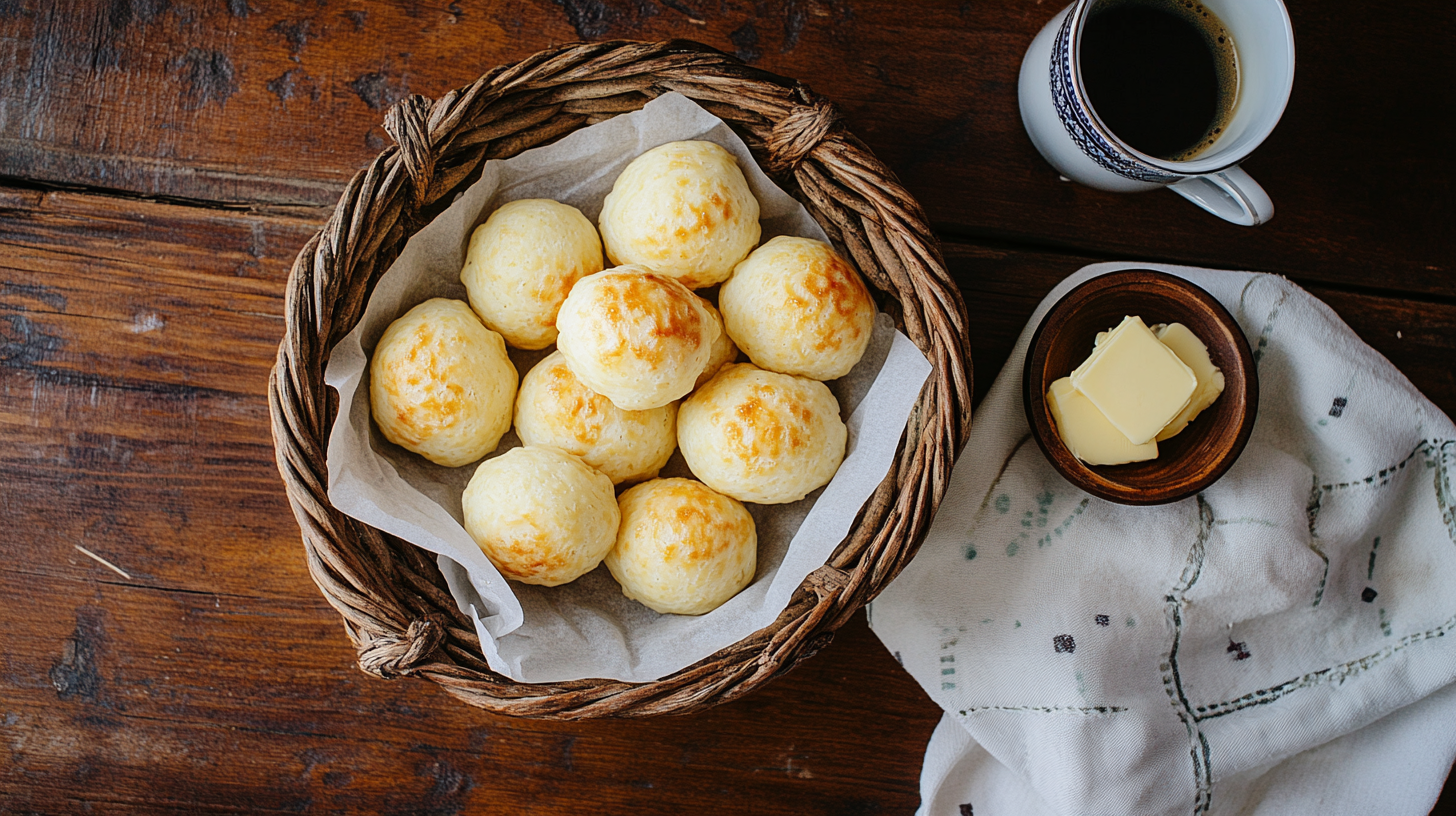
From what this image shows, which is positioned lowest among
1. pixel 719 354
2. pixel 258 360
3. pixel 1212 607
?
pixel 1212 607

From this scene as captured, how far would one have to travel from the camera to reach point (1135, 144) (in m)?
0.91

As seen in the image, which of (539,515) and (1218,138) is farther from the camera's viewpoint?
(1218,138)

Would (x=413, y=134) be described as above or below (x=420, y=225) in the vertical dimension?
above

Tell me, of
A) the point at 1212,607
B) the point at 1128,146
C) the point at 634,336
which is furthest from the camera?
the point at 1212,607

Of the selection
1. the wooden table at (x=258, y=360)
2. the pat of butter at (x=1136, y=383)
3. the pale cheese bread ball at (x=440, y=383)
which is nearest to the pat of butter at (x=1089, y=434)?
the pat of butter at (x=1136, y=383)

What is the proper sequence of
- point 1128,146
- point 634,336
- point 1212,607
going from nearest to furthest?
point 634,336 → point 1128,146 → point 1212,607

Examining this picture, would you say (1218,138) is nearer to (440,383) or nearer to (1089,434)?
(1089,434)

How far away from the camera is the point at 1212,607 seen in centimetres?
97

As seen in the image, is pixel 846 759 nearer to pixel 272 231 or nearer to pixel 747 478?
pixel 747 478

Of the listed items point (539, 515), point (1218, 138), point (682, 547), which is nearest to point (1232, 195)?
point (1218, 138)

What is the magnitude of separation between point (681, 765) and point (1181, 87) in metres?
0.96

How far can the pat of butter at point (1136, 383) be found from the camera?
848 millimetres

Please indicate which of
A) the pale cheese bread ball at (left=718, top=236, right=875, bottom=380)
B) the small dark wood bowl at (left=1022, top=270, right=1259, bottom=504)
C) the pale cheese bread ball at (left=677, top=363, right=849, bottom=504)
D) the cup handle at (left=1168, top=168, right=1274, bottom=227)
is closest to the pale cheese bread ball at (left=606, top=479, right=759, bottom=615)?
the pale cheese bread ball at (left=677, top=363, right=849, bottom=504)

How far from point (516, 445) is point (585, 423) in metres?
0.12
